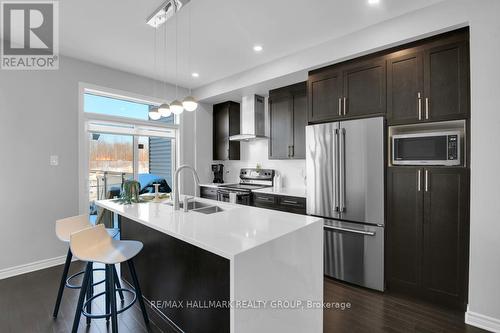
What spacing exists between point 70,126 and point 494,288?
4874 mm

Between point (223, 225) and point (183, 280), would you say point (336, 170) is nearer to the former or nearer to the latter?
point (223, 225)

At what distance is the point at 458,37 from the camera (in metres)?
2.26

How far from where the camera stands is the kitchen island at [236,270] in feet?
4.33

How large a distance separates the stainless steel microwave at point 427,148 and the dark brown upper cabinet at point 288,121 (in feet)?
4.51

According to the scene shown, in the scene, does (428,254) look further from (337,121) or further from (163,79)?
(163,79)

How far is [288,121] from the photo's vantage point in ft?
13.0

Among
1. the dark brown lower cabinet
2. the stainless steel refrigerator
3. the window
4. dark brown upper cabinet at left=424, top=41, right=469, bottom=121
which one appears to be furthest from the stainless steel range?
dark brown upper cabinet at left=424, top=41, right=469, bottom=121

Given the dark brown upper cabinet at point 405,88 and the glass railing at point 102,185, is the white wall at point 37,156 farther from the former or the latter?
the dark brown upper cabinet at point 405,88

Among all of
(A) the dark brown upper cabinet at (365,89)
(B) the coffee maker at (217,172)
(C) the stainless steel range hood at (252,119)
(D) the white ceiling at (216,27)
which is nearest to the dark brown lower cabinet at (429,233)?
(A) the dark brown upper cabinet at (365,89)

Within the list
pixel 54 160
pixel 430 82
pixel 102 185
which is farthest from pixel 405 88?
pixel 54 160

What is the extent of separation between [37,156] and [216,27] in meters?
2.75

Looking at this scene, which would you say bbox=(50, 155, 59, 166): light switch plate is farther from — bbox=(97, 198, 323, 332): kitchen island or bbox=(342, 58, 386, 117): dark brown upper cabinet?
bbox=(342, 58, 386, 117): dark brown upper cabinet

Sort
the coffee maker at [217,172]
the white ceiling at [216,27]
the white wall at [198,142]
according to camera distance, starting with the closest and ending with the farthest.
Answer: the white ceiling at [216,27] → the white wall at [198,142] → the coffee maker at [217,172]

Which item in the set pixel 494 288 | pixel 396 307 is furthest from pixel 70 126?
pixel 494 288
